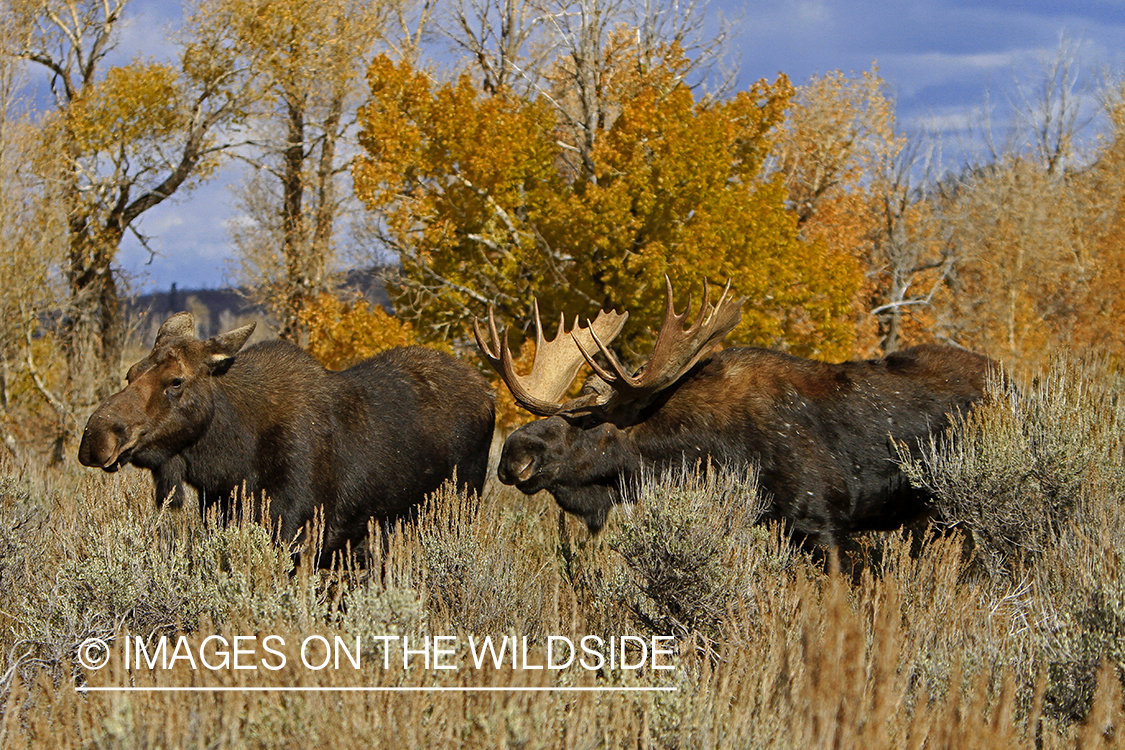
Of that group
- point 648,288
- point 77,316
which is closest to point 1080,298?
point 648,288

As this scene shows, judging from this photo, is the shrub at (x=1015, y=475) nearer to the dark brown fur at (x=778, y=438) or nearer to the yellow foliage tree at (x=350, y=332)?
the dark brown fur at (x=778, y=438)

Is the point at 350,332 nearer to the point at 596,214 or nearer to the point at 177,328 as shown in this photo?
the point at 596,214

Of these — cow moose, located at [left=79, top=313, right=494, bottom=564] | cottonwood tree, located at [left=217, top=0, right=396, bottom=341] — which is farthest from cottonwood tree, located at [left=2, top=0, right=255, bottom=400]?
cow moose, located at [left=79, top=313, right=494, bottom=564]

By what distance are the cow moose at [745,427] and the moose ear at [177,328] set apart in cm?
184

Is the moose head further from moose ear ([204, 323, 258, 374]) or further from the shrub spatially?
moose ear ([204, 323, 258, 374])

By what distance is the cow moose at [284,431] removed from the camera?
552 centimetres

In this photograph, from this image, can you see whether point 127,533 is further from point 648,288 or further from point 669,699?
point 648,288

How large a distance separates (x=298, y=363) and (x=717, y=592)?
314cm

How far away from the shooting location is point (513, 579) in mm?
5238

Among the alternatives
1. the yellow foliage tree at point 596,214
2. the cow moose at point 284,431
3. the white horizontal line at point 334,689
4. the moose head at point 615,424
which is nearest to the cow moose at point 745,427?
the moose head at point 615,424

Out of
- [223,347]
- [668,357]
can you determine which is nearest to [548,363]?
[668,357]

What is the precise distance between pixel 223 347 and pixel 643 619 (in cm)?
283

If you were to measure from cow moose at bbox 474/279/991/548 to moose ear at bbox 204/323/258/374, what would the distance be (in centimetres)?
160

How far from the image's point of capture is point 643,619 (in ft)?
16.0
